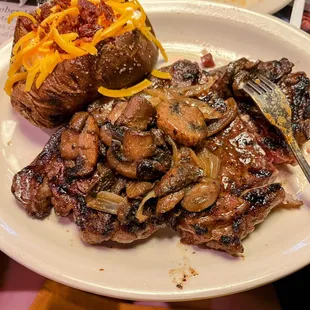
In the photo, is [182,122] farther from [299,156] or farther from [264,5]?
[264,5]

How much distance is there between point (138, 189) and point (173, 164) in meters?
0.19

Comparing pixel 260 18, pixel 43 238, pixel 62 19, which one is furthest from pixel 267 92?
pixel 43 238

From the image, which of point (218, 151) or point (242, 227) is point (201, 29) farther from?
point (242, 227)

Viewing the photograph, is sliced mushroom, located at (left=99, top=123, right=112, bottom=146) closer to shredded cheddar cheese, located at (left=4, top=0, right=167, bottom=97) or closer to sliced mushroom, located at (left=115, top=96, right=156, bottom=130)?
sliced mushroom, located at (left=115, top=96, right=156, bottom=130)

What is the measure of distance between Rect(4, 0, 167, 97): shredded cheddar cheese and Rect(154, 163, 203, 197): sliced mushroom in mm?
547

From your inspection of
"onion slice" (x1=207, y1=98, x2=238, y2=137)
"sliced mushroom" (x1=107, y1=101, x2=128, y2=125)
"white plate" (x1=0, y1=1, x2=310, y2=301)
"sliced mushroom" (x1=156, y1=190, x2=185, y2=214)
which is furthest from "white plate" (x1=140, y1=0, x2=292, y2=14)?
"sliced mushroom" (x1=156, y1=190, x2=185, y2=214)

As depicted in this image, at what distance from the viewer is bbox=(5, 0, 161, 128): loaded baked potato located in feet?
6.59

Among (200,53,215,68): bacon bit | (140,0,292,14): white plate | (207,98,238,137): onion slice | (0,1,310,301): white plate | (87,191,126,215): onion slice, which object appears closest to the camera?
(0,1,310,301): white plate

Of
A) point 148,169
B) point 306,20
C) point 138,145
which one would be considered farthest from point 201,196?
point 306,20

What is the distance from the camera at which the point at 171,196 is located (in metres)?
1.82

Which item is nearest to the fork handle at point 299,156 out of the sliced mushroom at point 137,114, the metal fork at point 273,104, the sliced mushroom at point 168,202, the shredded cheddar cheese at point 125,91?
the metal fork at point 273,104

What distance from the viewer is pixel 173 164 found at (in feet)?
6.23

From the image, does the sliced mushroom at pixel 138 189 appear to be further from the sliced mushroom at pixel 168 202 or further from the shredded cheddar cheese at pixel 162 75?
the shredded cheddar cheese at pixel 162 75

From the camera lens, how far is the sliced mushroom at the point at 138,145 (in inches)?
74.6
